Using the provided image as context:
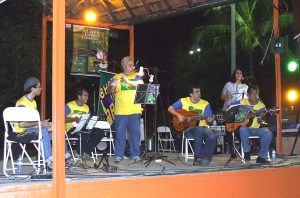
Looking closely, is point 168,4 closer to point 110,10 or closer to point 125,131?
point 110,10

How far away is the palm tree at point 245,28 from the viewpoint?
27.0 m

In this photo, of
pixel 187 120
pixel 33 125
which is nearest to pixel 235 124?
pixel 187 120

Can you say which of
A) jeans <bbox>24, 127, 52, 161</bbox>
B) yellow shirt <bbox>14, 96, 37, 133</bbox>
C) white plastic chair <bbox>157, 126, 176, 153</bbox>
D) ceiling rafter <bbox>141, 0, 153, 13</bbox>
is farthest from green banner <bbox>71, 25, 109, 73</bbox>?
jeans <bbox>24, 127, 52, 161</bbox>

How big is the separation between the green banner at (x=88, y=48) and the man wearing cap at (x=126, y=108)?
2.48 meters

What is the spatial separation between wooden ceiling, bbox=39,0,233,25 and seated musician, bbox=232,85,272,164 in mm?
2042

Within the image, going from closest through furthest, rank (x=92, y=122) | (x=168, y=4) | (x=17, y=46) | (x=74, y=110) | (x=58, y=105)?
(x=58, y=105) < (x=92, y=122) < (x=74, y=110) < (x=168, y=4) < (x=17, y=46)

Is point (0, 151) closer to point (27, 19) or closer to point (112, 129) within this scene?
point (27, 19)

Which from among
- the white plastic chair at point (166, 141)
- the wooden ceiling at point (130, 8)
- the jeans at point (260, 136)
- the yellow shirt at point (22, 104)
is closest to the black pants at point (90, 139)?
the yellow shirt at point (22, 104)

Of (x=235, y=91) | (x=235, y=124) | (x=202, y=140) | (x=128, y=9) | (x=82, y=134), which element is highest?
(x=128, y=9)

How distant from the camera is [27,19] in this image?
18703mm

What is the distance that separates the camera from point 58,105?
16.0 feet

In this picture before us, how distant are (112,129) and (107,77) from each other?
106 centimetres

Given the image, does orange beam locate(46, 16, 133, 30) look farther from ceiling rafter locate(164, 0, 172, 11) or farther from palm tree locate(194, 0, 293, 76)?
palm tree locate(194, 0, 293, 76)

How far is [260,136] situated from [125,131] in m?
2.15
